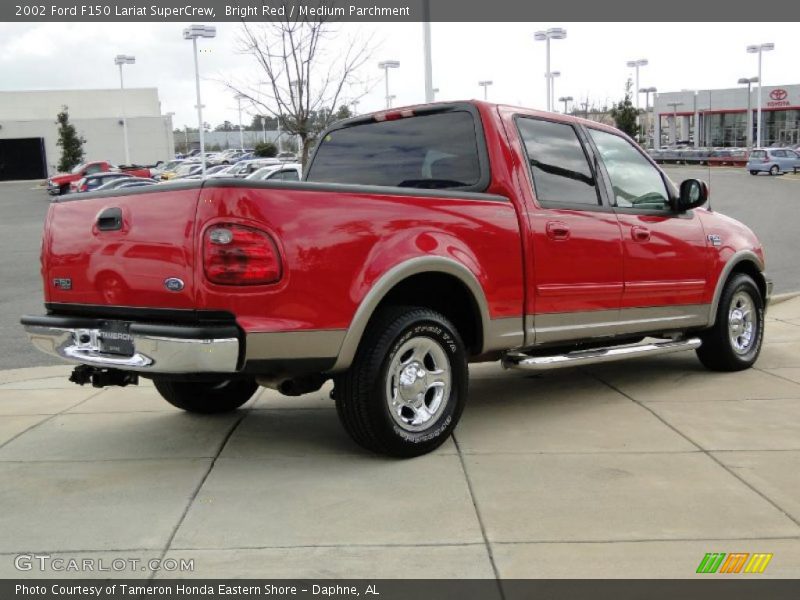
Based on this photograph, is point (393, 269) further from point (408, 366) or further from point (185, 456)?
point (185, 456)

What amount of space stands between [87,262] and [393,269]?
159cm

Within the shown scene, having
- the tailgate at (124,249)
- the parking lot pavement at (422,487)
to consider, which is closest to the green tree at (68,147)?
the parking lot pavement at (422,487)

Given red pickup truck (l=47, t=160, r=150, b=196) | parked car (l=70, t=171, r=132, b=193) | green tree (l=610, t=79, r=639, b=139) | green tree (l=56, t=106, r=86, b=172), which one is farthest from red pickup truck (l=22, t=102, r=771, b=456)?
green tree (l=56, t=106, r=86, b=172)

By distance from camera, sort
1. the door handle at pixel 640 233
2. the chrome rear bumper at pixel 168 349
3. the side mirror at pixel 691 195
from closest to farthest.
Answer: the chrome rear bumper at pixel 168 349, the door handle at pixel 640 233, the side mirror at pixel 691 195

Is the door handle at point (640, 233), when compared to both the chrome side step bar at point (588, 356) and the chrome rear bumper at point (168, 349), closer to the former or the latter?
the chrome side step bar at point (588, 356)

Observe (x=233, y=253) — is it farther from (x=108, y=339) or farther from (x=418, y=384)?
(x=418, y=384)

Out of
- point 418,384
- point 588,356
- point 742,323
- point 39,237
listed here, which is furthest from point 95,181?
point 418,384

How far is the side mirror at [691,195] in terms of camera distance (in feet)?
22.2

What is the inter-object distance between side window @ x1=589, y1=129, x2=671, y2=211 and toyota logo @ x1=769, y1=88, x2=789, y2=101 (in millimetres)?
84478

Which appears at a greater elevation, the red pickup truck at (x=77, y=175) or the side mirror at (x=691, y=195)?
the side mirror at (x=691, y=195)

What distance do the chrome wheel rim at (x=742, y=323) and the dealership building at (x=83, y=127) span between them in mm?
69746

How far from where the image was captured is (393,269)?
4781 millimetres

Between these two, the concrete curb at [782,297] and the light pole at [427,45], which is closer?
the concrete curb at [782,297]
